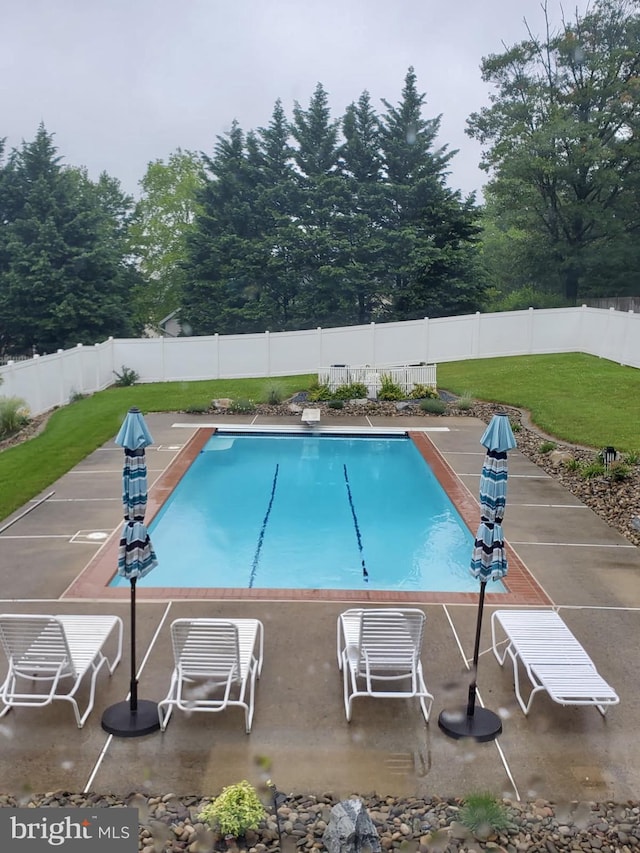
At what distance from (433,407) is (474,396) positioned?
7.76ft

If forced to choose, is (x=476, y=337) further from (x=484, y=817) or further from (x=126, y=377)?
(x=484, y=817)

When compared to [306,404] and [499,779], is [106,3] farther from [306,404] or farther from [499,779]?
[499,779]

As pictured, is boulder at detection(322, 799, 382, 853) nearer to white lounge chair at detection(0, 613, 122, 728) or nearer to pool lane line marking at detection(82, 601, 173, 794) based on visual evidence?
pool lane line marking at detection(82, 601, 173, 794)

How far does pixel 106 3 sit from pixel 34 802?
56.7 feet

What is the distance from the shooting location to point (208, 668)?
5395mm

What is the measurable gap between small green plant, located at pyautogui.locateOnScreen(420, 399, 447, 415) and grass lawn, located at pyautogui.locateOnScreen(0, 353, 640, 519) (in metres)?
2.07

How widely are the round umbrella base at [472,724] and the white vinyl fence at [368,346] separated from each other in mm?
19309

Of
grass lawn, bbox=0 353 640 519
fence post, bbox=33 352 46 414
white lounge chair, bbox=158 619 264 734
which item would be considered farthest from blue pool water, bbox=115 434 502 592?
fence post, bbox=33 352 46 414

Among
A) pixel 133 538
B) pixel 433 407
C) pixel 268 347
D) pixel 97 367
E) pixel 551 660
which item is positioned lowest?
pixel 551 660

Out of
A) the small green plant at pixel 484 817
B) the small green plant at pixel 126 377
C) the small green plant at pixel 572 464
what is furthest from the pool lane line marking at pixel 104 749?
the small green plant at pixel 126 377

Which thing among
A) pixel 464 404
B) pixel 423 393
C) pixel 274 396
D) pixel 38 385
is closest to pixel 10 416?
pixel 38 385

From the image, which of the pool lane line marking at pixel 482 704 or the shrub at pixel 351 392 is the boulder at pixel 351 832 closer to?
the pool lane line marking at pixel 482 704

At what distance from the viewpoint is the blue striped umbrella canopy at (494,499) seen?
5168mm

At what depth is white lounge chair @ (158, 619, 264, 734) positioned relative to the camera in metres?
5.25
